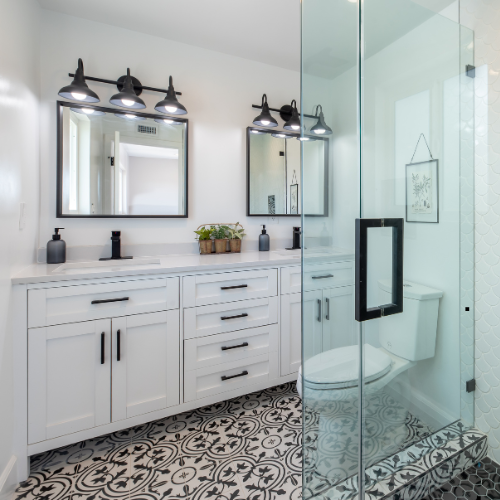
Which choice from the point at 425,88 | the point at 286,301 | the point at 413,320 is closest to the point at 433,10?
the point at 425,88

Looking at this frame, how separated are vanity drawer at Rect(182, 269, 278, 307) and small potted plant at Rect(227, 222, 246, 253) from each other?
19.5 inches

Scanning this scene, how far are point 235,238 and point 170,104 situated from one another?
3.35 feet

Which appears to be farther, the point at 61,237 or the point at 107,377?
the point at 61,237

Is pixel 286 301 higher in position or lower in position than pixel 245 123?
lower

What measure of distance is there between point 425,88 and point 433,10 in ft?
1.05

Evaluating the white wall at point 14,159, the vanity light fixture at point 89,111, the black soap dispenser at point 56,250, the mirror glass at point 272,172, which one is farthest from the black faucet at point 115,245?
the mirror glass at point 272,172

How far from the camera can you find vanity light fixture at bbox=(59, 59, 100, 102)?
1.76 metres

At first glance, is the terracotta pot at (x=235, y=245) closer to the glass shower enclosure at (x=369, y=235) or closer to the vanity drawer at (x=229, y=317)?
the vanity drawer at (x=229, y=317)

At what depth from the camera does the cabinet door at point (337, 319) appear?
1.04 metres

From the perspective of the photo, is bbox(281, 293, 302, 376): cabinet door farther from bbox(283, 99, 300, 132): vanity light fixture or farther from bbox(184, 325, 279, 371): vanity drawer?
bbox(283, 99, 300, 132): vanity light fixture

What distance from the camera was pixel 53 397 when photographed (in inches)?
57.0

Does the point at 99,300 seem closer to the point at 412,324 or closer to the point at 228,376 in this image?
the point at 228,376

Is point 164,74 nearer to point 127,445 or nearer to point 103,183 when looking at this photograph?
point 103,183

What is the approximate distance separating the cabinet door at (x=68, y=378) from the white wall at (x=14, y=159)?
0.09 m
